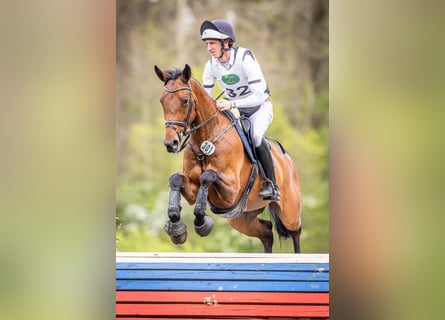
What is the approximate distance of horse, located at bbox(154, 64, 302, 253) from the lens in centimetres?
354

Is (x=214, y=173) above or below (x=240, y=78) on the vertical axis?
below

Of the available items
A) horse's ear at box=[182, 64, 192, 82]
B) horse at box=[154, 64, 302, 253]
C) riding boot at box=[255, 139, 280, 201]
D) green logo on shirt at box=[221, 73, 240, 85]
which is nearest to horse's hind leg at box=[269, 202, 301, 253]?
horse at box=[154, 64, 302, 253]

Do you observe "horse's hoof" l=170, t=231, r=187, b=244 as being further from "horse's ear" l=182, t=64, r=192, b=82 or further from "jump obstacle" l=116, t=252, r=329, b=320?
"horse's ear" l=182, t=64, r=192, b=82

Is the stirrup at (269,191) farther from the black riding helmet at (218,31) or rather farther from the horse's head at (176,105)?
the black riding helmet at (218,31)

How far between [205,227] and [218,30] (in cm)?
106

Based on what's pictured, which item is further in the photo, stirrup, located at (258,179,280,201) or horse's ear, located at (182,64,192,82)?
stirrup, located at (258,179,280,201)

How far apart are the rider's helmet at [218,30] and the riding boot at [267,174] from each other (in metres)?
0.60

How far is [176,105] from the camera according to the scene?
3.53 metres

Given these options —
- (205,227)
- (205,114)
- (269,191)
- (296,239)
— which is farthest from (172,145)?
(296,239)

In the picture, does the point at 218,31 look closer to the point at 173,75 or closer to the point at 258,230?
the point at 173,75

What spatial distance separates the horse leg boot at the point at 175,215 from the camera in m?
3.57
